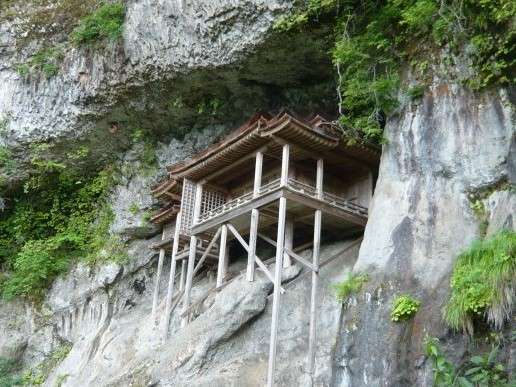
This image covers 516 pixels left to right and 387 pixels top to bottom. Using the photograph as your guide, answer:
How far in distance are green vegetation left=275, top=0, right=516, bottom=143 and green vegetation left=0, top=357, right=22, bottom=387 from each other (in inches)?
560

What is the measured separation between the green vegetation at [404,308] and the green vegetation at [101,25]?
13913mm

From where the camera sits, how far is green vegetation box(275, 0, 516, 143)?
12852mm

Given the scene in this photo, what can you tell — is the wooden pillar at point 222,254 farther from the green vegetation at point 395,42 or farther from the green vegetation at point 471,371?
the green vegetation at point 471,371

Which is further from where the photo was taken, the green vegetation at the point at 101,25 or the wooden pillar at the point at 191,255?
the green vegetation at the point at 101,25

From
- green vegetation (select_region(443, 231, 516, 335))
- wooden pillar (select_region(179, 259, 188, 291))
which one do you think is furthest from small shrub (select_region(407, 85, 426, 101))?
wooden pillar (select_region(179, 259, 188, 291))

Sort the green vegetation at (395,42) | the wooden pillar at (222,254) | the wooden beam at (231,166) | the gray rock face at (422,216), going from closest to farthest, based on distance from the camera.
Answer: the gray rock face at (422,216), the green vegetation at (395,42), the wooden beam at (231,166), the wooden pillar at (222,254)

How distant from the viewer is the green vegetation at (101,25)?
2111cm

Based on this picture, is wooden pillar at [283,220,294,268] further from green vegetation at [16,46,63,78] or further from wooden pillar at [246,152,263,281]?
green vegetation at [16,46,63,78]

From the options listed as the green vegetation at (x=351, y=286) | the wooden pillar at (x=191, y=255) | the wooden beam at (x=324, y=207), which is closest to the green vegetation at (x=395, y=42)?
the wooden beam at (x=324, y=207)

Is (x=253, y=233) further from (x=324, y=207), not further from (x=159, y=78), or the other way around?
(x=159, y=78)

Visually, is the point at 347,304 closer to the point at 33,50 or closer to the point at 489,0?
the point at 489,0

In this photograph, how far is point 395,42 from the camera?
15.0 metres

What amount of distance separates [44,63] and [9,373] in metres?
10.9

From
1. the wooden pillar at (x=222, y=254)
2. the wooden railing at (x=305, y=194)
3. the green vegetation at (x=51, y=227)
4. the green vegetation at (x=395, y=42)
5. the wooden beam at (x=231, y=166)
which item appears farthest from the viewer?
the green vegetation at (x=51, y=227)
